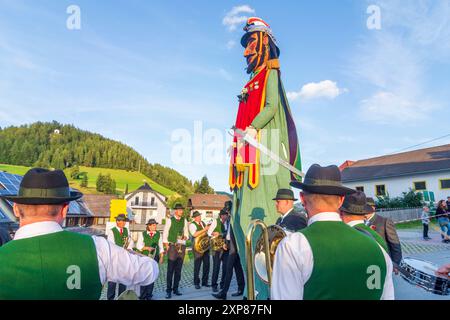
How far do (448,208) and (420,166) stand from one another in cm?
1815

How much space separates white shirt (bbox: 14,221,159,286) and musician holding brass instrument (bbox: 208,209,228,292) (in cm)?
503

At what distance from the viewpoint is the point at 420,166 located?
2814 cm

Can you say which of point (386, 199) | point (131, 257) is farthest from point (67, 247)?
point (386, 199)

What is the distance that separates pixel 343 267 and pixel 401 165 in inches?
1343

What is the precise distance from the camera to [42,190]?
6.00ft

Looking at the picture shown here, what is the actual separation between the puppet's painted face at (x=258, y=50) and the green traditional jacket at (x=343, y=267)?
3.05m

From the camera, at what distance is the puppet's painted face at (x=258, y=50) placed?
4184 millimetres

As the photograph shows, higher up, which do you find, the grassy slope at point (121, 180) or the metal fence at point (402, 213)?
the grassy slope at point (121, 180)

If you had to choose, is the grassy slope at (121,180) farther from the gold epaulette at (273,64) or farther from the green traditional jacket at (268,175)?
the gold epaulette at (273,64)

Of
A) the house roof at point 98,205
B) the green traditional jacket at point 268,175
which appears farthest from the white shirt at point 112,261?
the house roof at point 98,205

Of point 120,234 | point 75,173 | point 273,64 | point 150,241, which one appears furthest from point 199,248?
point 75,173

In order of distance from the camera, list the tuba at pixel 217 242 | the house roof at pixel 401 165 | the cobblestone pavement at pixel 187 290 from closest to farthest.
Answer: the cobblestone pavement at pixel 187 290 → the tuba at pixel 217 242 → the house roof at pixel 401 165

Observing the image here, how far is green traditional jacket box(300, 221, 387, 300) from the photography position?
1602 mm

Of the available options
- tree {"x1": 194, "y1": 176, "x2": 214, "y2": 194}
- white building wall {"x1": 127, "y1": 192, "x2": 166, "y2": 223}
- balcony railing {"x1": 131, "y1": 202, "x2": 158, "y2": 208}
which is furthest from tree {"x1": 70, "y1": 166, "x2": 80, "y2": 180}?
tree {"x1": 194, "y1": 176, "x2": 214, "y2": 194}
